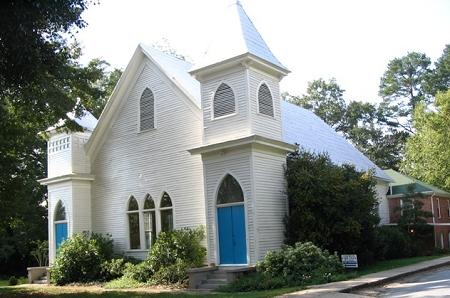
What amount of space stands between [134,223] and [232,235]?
657cm

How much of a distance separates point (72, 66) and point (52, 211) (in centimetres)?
892

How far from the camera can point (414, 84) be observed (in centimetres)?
6494

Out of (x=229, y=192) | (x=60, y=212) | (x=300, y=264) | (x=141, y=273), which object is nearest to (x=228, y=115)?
(x=229, y=192)

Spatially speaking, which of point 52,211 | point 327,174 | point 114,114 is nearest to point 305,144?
point 327,174

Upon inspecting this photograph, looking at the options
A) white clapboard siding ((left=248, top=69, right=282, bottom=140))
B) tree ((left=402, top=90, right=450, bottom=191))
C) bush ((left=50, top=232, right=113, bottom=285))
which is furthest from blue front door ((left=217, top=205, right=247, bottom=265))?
tree ((left=402, top=90, right=450, bottom=191))

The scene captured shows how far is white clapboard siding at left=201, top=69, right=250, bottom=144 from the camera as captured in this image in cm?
2039

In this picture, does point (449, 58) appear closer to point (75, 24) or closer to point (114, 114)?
point (114, 114)

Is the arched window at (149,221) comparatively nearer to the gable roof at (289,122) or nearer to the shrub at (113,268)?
the shrub at (113,268)

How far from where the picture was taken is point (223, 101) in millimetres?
21141

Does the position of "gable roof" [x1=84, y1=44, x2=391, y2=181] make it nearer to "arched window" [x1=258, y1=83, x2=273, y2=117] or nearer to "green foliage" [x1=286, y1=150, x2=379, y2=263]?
"arched window" [x1=258, y1=83, x2=273, y2=117]

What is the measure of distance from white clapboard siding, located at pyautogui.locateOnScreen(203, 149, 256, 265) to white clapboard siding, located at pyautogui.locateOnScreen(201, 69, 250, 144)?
77cm

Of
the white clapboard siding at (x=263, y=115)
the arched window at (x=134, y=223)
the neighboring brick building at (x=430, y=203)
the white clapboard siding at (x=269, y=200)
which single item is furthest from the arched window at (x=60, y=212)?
the neighboring brick building at (x=430, y=203)

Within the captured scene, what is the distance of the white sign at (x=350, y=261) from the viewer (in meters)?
19.2

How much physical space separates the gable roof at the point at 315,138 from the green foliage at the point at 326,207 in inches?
176
